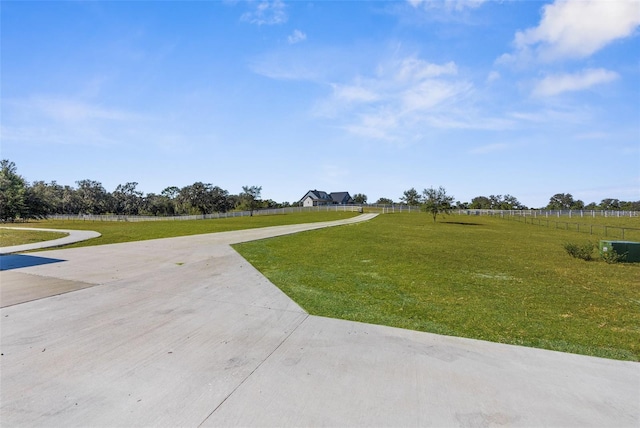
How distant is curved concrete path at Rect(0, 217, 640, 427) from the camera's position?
271 centimetres

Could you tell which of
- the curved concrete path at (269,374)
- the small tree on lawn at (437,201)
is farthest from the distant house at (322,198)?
the curved concrete path at (269,374)

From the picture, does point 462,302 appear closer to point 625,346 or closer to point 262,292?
point 625,346

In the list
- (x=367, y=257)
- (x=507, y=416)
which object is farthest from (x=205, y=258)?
(x=507, y=416)

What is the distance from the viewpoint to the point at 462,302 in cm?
630

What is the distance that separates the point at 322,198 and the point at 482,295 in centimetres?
9325

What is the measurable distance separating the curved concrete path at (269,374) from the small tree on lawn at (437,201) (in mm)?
41037

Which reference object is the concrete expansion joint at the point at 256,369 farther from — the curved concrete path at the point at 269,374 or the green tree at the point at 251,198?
the green tree at the point at 251,198

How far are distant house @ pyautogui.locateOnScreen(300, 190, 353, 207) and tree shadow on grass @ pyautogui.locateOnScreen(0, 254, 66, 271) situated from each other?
264 ft

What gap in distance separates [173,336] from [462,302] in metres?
5.48

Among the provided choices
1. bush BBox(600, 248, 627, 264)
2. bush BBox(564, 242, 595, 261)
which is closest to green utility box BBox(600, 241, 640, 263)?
bush BBox(600, 248, 627, 264)

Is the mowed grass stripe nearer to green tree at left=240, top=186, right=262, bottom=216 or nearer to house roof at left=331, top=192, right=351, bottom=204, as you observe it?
green tree at left=240, top=186, right=262, bottom=216

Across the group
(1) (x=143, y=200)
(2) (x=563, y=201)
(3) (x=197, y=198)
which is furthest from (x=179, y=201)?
(2) (x=563, y=201)

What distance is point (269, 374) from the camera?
335cm

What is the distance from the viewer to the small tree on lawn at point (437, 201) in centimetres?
4256
